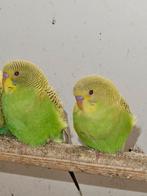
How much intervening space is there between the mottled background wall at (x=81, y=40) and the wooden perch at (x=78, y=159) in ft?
1.49

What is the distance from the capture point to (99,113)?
3.97 feet

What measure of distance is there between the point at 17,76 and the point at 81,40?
1.64ft

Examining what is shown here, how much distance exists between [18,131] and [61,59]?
1.65 feet

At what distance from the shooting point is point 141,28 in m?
1.59

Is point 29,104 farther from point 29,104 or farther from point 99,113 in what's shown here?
point 99,113

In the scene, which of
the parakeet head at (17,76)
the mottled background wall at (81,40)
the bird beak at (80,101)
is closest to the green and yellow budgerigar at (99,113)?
the bird beak at (80,101)

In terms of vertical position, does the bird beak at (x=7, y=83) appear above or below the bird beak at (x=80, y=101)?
above

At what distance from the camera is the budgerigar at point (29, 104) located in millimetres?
1237

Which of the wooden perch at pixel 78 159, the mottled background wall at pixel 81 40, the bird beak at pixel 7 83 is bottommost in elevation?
the wooden perch at pixel 78 159

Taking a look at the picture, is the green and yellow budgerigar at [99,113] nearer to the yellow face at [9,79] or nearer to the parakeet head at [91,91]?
the parakeet head at [91,91]

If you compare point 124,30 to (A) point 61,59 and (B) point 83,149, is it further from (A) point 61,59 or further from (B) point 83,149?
(B) point 83,149

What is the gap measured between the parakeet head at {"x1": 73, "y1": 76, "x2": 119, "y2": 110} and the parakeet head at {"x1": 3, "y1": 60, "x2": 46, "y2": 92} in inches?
5.5

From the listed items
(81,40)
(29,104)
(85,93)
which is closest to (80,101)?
(85,93)

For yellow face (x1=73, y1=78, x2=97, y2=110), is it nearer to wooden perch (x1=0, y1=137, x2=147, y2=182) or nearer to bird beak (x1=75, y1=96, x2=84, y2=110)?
bird beak (x1=75, y1=96, x2=84, y2=110)
